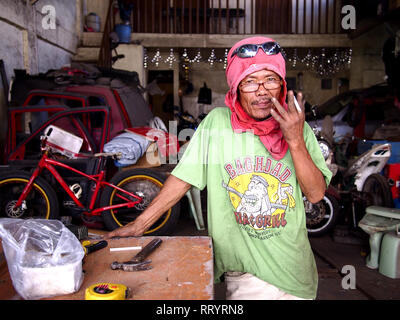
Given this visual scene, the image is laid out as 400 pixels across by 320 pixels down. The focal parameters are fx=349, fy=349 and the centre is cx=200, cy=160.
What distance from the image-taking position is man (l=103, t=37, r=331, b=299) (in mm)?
A: 1396

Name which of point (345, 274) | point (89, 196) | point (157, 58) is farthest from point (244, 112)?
point (157, 58)

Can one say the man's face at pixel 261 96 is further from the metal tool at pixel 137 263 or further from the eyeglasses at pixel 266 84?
the metal tool at pixel 137 263

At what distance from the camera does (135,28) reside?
31.2ft

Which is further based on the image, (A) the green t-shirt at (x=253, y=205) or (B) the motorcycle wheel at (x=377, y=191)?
(B) the motorcycle wheel at (x=377, y=191)

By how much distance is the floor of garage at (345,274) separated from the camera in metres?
2.96

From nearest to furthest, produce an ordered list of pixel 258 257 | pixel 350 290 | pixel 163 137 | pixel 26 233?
pixel 26 233
pixel 258 257
pixel 350 290
pixel 163 137

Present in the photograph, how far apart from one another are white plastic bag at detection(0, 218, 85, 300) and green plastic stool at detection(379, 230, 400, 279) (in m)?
3.09

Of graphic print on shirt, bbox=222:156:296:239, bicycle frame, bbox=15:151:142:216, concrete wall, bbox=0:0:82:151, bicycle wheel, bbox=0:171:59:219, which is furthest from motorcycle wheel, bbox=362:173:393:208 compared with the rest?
concrete wall, bbox=0:0:82:151

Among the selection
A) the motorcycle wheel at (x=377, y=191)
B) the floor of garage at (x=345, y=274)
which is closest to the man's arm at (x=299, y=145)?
the floor of garage at (x=345, y=274)

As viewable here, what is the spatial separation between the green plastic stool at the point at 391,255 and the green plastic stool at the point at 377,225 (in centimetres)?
8
